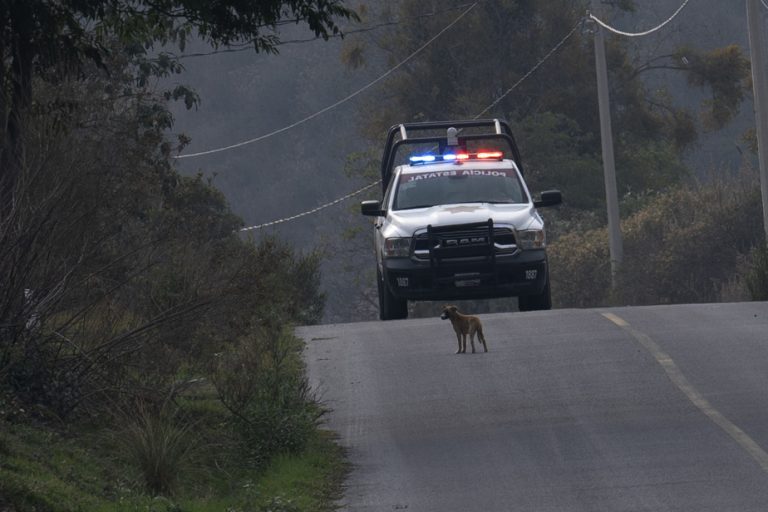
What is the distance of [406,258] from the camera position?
1972cm

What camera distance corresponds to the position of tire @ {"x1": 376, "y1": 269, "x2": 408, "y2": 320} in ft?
68.8

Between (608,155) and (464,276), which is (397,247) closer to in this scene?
(464,276)

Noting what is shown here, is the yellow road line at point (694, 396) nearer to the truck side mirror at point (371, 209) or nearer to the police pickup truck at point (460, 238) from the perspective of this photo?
the police pickup truck at point (460, 238)

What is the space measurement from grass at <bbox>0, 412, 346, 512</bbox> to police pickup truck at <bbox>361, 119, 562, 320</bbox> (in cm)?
663

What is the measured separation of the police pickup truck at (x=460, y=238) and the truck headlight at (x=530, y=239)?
1cm

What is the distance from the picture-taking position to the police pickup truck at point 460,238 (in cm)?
1952

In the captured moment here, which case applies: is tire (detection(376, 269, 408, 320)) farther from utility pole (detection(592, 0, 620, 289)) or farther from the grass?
utility pole (detection(592, 0, 620, 289))

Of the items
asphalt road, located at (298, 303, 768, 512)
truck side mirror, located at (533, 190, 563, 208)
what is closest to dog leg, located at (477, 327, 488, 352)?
asphalt road, located at (298, 303, 768, 512)

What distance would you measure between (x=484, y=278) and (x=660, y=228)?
26.8 meters

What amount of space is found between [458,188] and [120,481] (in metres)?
10.5

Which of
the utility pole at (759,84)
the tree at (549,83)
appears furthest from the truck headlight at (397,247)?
the tree at (549,83)

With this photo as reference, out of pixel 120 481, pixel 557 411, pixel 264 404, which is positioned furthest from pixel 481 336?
pixel 120 481

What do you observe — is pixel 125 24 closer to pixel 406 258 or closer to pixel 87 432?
pixel 87 432

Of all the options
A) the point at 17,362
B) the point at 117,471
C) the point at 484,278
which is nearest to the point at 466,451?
the point at 117,471
